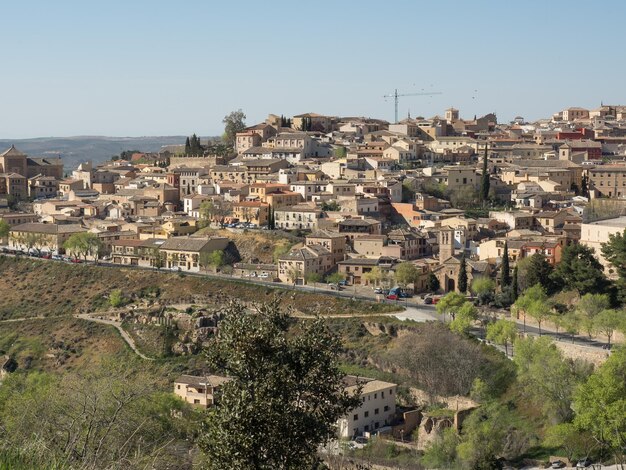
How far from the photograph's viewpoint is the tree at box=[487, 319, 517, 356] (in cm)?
2641

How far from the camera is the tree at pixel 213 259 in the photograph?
1561 inches

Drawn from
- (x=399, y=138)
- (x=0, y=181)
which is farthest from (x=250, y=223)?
(x=0, y=181)

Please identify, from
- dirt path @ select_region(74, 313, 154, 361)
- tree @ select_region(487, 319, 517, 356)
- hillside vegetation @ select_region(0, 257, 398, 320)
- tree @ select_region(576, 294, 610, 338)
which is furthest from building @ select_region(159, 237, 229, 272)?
tree @ select_region(576, 294, 610, 338)

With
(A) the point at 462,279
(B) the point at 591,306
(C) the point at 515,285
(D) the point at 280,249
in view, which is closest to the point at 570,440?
(B) the point at 591,306

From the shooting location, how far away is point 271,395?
10.3m

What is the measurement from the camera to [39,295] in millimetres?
41438

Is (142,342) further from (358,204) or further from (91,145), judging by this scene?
(91,145)

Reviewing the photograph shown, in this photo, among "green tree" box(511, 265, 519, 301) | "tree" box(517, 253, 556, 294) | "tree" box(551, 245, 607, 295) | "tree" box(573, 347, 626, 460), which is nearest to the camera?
"tree" box(573, 347, 626, 460)

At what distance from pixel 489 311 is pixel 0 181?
3683 cm

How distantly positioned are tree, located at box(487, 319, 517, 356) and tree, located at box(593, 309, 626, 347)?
2.18 metres

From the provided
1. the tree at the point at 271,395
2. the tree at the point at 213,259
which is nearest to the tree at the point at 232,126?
the tree at the point at 213,259

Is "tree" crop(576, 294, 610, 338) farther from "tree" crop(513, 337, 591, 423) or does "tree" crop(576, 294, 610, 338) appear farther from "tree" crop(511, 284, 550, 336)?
"tree" crop(513, 337, 591, 423)

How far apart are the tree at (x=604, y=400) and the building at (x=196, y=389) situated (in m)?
9.36

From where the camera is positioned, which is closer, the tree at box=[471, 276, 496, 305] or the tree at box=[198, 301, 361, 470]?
the tree at box=[198, 301, 361, 470]
